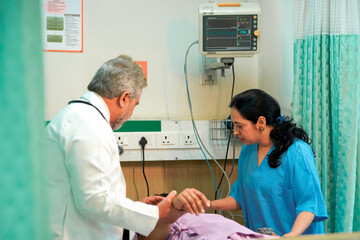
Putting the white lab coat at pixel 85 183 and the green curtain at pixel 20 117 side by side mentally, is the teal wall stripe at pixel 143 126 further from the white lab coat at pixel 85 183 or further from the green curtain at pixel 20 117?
the green curtain at pixel 20 117

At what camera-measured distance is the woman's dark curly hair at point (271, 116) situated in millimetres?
1903

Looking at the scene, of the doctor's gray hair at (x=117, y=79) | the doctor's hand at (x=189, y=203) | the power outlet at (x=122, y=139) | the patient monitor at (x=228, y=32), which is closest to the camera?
the doctor's hand at (x=189, y=203)

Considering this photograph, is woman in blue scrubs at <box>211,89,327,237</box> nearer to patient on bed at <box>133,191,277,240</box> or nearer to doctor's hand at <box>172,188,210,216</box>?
patient on bed at <box>133,191,277,240</box>

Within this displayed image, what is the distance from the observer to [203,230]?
1560mm

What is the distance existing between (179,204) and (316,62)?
1297mm

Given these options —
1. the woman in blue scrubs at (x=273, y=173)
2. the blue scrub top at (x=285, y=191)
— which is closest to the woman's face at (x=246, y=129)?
the woman in blue scrubs at (x=273, y=173)

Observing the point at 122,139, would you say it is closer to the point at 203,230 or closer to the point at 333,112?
the point at 203,230

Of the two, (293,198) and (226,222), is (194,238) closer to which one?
(226,222)

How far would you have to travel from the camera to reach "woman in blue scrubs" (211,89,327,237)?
174cm

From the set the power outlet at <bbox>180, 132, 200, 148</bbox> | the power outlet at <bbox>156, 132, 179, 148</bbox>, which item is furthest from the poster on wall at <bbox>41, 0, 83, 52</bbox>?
the power outlet at <bbox>180, 132, 200, 148</bbox>

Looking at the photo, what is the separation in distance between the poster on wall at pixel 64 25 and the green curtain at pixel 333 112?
1.53 m

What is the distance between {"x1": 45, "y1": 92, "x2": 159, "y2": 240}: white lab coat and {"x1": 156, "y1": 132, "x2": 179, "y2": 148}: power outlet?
1.35m

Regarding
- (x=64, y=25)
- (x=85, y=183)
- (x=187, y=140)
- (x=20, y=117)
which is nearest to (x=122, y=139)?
(x=187, y=140)

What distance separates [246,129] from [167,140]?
0.84 m
